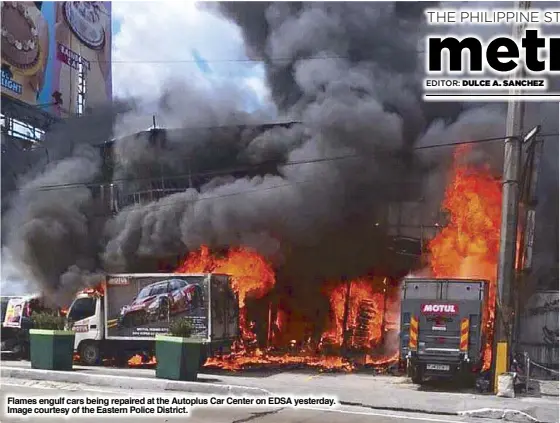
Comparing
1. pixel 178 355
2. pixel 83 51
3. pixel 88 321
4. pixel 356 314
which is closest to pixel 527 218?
pixel 356 314

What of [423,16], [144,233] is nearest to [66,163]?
[144,233]

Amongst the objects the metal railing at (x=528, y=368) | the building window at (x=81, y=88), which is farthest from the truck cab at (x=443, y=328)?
the building window at (x=81, y=88)

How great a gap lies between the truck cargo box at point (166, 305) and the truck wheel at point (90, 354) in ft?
0.99

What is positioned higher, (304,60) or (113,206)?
(304,60)

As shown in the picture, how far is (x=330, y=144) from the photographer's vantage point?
991 centimetres

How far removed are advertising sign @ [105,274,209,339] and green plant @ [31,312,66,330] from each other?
2.50ft

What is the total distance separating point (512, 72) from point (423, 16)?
64.8 inches

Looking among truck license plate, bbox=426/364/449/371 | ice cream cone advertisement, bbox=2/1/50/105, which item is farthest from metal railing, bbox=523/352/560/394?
ice cream cone advertisement, bbox=2/1/50/105

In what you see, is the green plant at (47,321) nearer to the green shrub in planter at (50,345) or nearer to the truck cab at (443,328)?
the green shrub in planter at (50,345)

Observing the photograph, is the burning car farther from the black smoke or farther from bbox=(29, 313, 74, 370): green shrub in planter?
bbox=(29, 313, 74, 370): green shrub in planter

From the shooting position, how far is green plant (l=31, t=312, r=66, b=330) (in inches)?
397

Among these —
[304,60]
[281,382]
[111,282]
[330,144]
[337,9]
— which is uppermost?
[337,9]

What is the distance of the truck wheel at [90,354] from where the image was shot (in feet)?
34.5

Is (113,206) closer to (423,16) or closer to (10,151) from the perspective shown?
(10,151)
